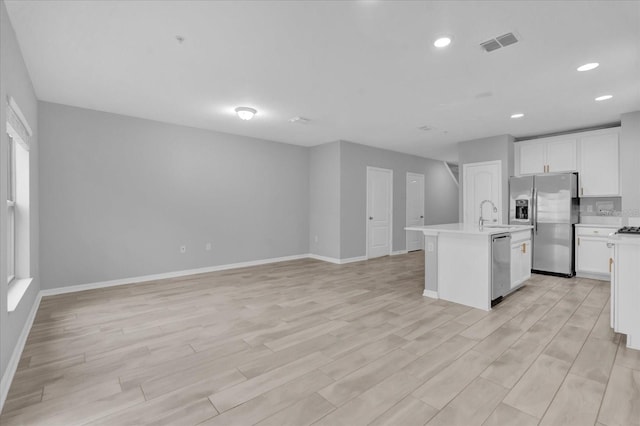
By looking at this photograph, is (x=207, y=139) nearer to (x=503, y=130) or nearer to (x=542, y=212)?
(x=503, y=130)

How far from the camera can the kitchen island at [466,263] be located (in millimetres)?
3471

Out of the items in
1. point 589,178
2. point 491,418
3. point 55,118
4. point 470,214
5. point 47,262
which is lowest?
point 491,418

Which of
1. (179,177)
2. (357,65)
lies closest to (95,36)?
(357,65)

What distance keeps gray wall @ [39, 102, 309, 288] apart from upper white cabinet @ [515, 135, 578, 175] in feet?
15.1

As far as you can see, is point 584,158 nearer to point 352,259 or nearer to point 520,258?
point 520,258

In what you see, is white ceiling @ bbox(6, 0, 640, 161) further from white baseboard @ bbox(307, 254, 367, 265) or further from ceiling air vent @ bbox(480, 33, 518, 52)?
white baseboard @ bbox(307, 254, 367, 265)

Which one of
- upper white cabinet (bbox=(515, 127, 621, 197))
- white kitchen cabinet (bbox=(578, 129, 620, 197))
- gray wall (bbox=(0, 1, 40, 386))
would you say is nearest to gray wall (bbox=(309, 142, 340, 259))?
upper white cabinet (bbox=(515, 127, 621, 197))

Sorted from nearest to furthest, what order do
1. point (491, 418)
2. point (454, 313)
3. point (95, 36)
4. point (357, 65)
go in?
point (491, 418) → point (95, 36) → point (357, 65) → point (454, 313)

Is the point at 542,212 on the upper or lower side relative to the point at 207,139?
lower

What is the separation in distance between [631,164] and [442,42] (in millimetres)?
4084

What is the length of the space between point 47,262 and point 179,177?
2.10m

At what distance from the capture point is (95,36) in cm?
253

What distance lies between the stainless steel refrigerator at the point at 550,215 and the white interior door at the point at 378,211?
8.59 feet

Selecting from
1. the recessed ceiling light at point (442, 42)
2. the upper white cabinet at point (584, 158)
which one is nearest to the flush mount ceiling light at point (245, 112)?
the recessed ceiling light at point (442, 42)
